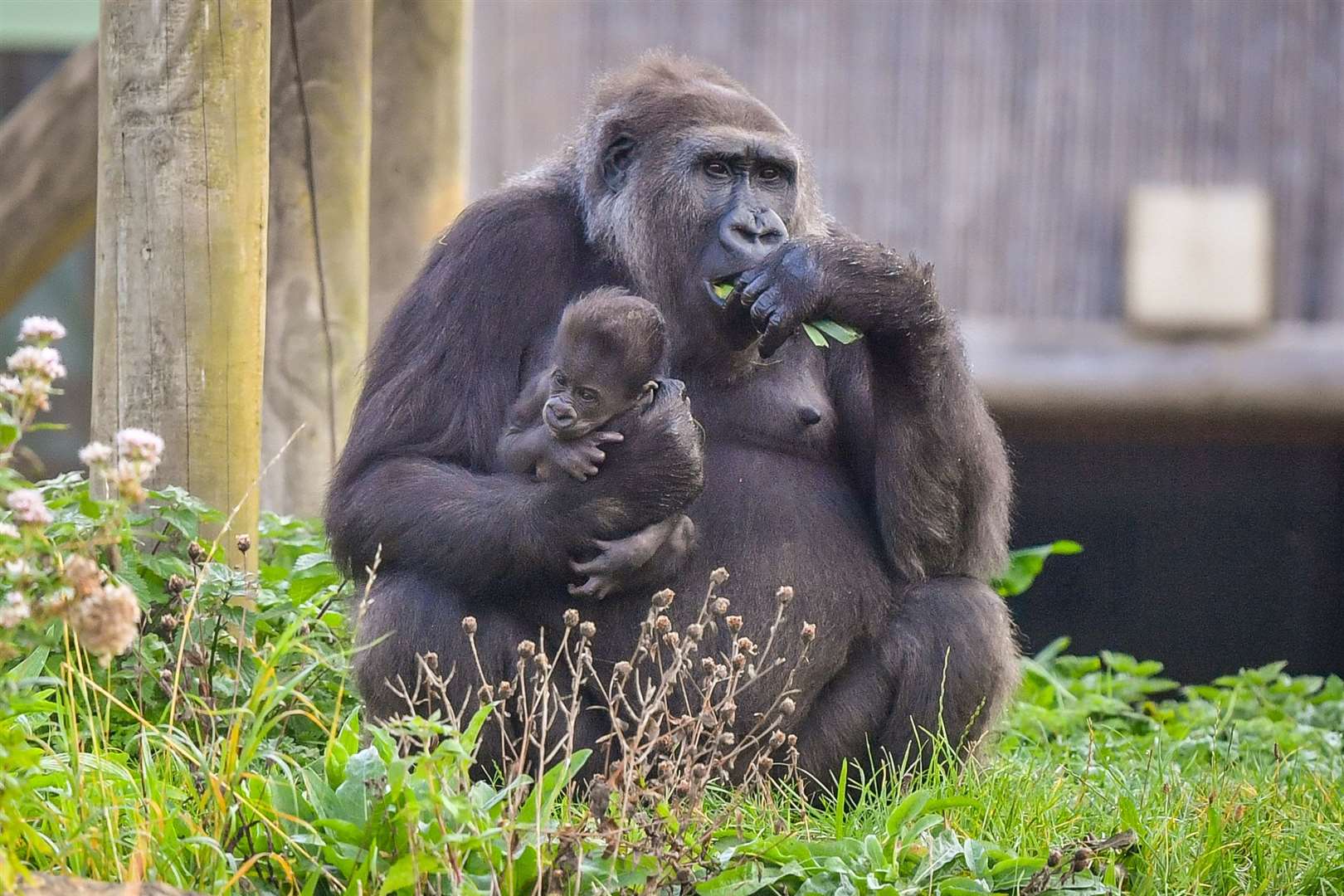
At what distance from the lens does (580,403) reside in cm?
386

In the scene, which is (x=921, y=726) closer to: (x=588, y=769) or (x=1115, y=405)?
(x=588, y=769)

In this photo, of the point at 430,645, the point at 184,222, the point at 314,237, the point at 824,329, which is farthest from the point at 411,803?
the point at 314,237

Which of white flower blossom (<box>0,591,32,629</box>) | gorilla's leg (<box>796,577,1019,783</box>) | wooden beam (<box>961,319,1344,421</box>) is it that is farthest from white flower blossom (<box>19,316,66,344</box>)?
wooden beam (<box>961,319,1344,421</box>)

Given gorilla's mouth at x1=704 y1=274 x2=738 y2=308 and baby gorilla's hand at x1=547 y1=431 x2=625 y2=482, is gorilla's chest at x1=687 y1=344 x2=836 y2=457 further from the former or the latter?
baby gorilla's hand at x1=547 y1=431 x2=625 y2=482

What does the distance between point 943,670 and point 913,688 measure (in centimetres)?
9

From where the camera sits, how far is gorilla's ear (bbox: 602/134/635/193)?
4434 mm

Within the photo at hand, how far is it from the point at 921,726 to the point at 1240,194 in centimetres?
558

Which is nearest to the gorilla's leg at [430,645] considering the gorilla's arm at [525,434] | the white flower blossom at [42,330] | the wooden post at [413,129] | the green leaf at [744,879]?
the gorilla's arm at [525,434]

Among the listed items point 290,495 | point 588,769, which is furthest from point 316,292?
point 588,769

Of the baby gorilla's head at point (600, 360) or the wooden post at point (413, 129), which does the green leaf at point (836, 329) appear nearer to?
the baby gorilla's head at point (600, 360)

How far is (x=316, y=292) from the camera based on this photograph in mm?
5695

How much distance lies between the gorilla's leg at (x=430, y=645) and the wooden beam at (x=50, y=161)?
3.48 meters

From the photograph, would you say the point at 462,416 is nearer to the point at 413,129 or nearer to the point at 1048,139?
the point at 413,129

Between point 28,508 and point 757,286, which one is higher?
point 757,286
